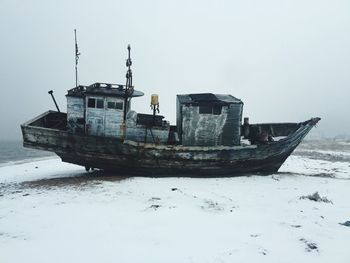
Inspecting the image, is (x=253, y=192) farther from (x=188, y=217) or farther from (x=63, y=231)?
(x=63, y=231)

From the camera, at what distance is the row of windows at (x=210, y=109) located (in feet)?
49.4

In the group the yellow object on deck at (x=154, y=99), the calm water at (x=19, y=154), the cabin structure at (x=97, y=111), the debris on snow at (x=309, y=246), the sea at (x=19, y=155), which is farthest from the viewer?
A: the calm water at (x=19, y=154)

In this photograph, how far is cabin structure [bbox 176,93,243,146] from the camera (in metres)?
15.0

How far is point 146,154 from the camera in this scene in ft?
45.1

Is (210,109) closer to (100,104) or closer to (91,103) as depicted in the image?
(100,104)

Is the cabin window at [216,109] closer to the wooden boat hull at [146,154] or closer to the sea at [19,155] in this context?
the wooden boat hull at [146,154]

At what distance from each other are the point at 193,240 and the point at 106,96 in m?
9.62

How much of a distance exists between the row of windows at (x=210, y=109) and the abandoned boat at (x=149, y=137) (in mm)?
51

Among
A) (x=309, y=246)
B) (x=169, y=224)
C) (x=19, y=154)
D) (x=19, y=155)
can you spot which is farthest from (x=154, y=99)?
(x=19, y=154)

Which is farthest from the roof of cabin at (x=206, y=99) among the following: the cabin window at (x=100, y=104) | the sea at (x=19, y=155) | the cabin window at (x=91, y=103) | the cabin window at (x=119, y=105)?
the sea at (x=19, y=155)

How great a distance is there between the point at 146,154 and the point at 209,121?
148 inches

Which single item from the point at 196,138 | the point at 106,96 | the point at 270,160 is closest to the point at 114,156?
the point at 106,96

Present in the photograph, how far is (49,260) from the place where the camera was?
4938mm

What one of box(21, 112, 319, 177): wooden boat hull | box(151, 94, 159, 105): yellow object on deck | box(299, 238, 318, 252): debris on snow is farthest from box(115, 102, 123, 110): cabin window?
box(299, 238, 318, 252): debris on snow
